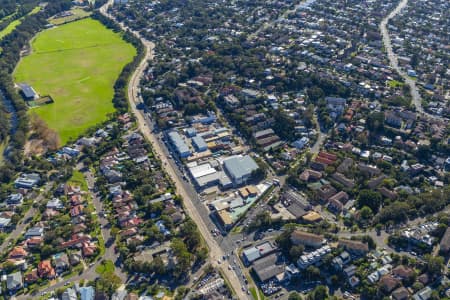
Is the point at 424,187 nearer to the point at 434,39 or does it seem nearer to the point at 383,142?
the point at 383,142

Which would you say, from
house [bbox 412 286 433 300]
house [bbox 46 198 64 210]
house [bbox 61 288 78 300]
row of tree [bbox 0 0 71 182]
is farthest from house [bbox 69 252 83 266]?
house [bbox 412 286 433 300]

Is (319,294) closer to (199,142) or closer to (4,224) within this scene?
(199,142)

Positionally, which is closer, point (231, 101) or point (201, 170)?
point (201, 170)

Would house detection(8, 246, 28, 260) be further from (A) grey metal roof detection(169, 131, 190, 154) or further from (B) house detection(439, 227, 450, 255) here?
(B) house detection(439, 227, 450, 255)

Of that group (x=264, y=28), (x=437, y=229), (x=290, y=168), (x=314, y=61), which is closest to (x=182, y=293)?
(x=290, y=168)

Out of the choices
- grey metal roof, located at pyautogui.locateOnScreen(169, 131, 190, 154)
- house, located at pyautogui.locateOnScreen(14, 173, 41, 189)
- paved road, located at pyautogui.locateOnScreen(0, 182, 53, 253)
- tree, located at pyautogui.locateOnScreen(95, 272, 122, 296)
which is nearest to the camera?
tree, located at pyautogui.locateOnScreen(95, 272, 122, 296)

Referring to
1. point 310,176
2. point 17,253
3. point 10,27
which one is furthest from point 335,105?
point 10,27

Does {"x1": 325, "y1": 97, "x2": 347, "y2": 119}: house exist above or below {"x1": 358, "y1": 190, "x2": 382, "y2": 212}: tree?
above
